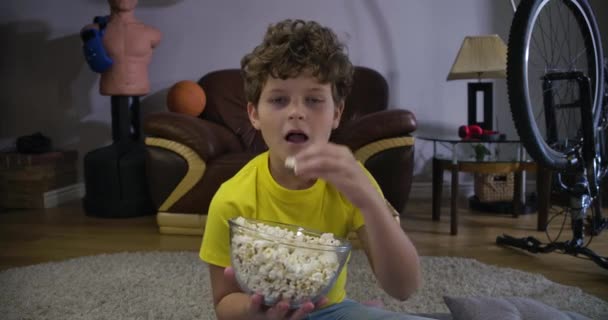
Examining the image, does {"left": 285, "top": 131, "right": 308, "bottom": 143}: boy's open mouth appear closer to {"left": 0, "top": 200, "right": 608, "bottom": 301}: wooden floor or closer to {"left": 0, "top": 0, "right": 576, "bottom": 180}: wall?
{"left": 0, "top": 200, "right": 608, "bottom": 301}: wooden floor

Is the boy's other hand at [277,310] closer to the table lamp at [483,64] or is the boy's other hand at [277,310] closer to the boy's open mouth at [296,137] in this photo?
the boy's open mouth at [296,137]

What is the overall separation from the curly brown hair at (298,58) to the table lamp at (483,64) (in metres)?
2.30

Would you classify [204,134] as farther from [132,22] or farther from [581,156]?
[581,156]

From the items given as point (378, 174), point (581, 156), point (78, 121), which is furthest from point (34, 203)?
point (581, 156)

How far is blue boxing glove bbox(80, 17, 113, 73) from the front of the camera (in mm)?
2969

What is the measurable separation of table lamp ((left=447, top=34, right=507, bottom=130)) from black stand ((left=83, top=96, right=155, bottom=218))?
1984 millimetres

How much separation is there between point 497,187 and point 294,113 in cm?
264

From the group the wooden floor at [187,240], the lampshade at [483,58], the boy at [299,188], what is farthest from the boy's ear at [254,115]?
the lampshade at [483,58]

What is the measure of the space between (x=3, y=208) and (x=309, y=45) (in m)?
3.15

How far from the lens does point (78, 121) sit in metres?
3.72

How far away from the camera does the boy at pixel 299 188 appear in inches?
33.1

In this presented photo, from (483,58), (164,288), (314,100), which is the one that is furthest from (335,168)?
(483,58)

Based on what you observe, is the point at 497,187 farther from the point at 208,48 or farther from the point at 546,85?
the point at 208,48

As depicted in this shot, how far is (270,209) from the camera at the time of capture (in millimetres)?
1015
